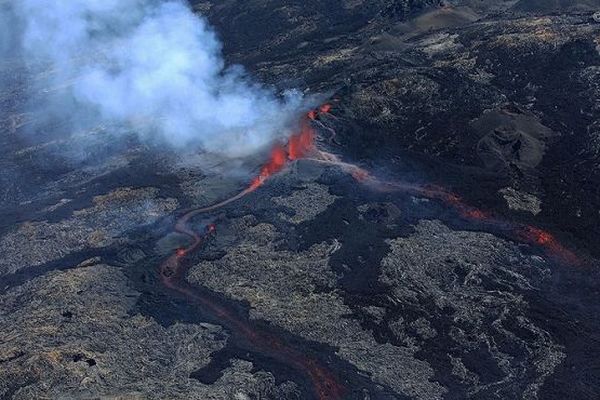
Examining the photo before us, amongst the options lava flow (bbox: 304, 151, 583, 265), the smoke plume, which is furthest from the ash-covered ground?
the smoke plume

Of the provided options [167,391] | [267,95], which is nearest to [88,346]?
[167,391]

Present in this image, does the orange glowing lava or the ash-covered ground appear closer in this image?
the ash-covered ground

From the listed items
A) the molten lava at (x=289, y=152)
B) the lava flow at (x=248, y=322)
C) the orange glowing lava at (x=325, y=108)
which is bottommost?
the lava flow at (x=248, y=322)

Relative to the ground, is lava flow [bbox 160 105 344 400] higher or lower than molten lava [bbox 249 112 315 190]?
lower

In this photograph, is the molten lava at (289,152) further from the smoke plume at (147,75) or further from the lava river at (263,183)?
the smoke plume at (147,75)

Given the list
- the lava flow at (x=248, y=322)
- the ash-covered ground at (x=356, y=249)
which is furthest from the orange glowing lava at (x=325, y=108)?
the lava flow at (x=248, y=322)

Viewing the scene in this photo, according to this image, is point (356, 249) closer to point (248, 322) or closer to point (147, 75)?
point (248, 322)

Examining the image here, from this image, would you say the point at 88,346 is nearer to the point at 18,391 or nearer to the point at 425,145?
the point at 18,391

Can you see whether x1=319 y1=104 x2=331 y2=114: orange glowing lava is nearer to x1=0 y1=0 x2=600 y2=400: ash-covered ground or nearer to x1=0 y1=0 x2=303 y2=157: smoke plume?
x1=0 y1=0 x2=600 y2=400: ash-covered ground
